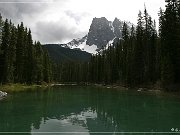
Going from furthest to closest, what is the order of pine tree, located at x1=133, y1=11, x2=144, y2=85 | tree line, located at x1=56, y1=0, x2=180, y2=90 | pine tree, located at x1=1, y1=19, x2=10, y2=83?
pine tree, located at x1=133, y1=11, x2=144, y2=85, pine tree, located at x1=1, y1=19, x2=10, y2=83, tree line, located at x1=56, y1=0, x2=180, y2=90

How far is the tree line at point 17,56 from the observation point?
2539 inches

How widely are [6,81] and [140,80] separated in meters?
28.5

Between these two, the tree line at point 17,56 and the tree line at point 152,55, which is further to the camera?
the tree line at point 17,56

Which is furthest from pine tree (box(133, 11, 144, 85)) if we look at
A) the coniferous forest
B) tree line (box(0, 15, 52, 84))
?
tree line (box(0, 15, 52, 84))

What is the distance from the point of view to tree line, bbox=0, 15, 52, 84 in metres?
64.5

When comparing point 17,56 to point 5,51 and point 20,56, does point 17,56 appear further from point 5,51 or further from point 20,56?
point 5,51

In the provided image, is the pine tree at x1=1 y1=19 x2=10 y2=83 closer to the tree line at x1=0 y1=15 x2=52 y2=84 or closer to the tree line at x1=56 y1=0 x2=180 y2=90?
the tree line at x1=0 y1=15 x2=52 y2=84

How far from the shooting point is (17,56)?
77.4 metres

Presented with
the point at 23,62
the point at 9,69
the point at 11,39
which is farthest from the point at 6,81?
the point at 23,62

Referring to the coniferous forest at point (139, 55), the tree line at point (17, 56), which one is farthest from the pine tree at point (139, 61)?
the tree line at point (17, 56)

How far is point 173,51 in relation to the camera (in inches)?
1957

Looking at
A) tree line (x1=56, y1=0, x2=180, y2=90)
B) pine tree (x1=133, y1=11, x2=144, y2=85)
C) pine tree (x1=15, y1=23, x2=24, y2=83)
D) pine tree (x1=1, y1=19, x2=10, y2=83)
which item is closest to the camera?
tree line (x1=56, y1=0, x2=180, y2=90)

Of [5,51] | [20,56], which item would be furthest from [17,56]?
[5,51]

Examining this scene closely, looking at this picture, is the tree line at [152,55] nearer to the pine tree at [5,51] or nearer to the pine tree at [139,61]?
the pine tree at [139,61]
